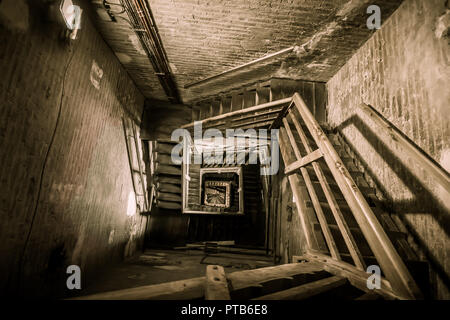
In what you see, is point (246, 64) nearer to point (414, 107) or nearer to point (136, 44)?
point (136, 44)

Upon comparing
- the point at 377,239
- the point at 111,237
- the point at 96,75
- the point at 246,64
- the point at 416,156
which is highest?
the point at 246,64

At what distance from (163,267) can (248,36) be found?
16.8 ft

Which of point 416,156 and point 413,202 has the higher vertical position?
point 416,156

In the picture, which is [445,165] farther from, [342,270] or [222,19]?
[222,19]

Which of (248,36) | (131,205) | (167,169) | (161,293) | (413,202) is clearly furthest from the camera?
(167,169)

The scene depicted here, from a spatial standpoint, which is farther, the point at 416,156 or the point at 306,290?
the point at 416,156

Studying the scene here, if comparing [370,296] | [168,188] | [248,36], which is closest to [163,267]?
[168,188]

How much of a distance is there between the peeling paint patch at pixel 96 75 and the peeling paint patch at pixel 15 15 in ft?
4.36

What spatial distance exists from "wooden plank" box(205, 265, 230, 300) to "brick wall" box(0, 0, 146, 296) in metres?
2.21

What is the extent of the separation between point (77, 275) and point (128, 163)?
2564 millimetres

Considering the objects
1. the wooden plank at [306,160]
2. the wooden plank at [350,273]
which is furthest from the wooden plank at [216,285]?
the wooden plank at [306,160]

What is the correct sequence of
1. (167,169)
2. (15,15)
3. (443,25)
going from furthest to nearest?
1. (167,169)
2. (443,25)
3. (15,15)

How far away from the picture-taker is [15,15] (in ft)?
6.89
